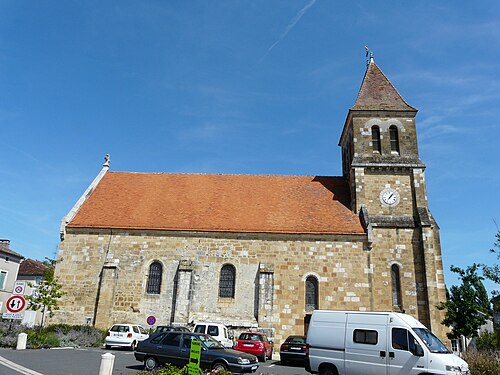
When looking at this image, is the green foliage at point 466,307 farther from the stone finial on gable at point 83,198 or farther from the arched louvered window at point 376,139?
the stone finial on gable at point 83,198

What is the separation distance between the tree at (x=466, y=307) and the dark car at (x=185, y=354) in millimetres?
11992

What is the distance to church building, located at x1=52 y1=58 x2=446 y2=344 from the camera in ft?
70.9

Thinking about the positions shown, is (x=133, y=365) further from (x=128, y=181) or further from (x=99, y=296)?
(x=128, y=181)

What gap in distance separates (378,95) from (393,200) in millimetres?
8226

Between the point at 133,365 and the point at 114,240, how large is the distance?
11274mm

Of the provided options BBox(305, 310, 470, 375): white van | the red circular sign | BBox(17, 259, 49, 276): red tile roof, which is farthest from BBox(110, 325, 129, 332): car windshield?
BBox(17, 259, 49, 276): red tile roof

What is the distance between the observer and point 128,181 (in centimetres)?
2780

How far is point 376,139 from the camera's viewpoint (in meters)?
26.1

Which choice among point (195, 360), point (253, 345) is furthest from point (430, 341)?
point (253, 345)

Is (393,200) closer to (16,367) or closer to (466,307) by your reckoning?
(466,307)

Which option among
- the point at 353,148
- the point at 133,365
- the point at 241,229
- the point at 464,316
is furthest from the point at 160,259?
the point at 464,316

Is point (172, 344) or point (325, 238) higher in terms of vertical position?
point (325, 238)

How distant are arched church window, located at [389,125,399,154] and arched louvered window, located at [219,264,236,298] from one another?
1352cm

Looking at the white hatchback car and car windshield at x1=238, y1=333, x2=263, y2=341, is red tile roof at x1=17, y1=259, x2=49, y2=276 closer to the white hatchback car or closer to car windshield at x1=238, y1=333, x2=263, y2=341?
the white hatchback car
